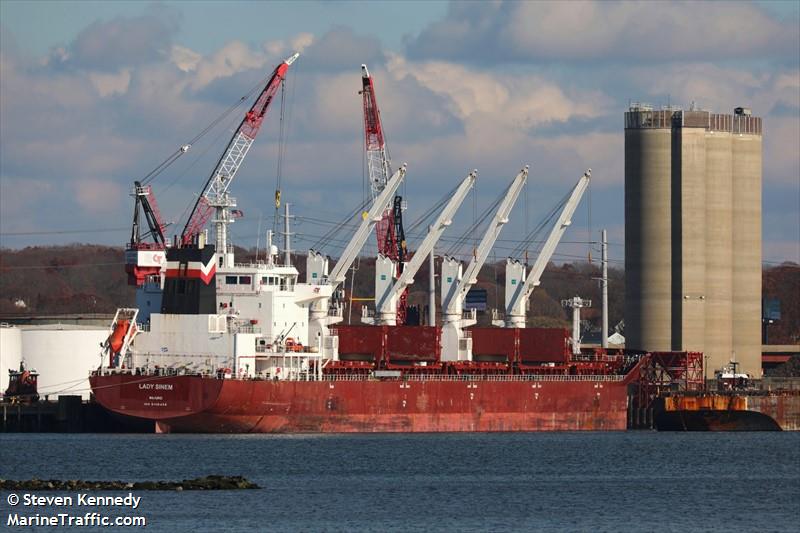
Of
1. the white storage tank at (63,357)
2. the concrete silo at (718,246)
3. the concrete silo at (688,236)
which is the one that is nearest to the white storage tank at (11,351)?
the white storage tank at (63,357)

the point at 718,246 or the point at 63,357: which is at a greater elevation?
the point at 718,246

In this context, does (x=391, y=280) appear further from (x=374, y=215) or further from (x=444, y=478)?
(x=444, y=478)

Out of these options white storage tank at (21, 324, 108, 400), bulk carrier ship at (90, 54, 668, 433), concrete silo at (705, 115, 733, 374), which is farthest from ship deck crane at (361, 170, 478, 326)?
concrete silo at (705, 115, 733, 374)

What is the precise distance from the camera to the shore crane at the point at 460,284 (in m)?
85.8

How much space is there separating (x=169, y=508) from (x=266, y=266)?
96.8 ft

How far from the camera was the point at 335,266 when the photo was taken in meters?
85.1

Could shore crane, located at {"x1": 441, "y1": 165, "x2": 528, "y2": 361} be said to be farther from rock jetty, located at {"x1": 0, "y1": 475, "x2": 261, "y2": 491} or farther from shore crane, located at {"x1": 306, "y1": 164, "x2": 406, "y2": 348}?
rock jetty, located at {"x1": 0, "y1": 475, "x2": 261, "y2": 491}

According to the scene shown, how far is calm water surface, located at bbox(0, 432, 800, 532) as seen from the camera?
47.7 metres

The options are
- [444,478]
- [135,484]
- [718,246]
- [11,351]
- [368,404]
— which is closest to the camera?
[135,484]

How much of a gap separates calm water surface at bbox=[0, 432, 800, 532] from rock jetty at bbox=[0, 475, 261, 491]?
69cm

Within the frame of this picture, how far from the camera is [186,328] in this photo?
73625mm

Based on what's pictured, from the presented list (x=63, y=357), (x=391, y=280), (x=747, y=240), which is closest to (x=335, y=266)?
(x=391, y=280)

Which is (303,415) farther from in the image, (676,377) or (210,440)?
(676,377)

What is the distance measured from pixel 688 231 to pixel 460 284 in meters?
23.1
